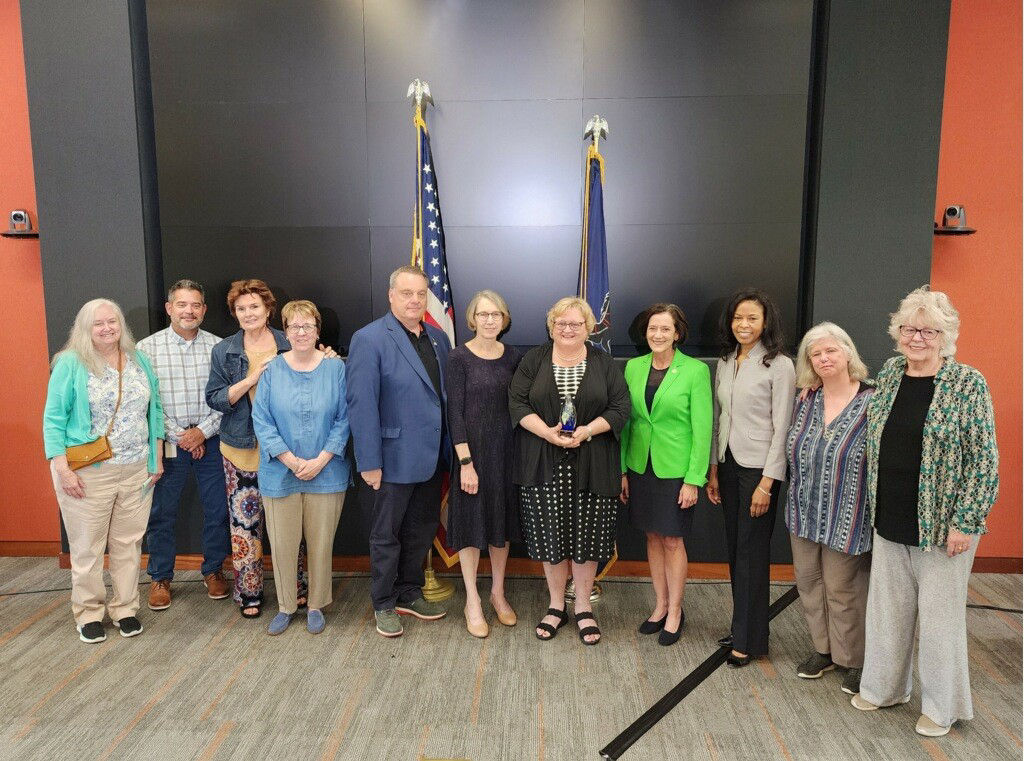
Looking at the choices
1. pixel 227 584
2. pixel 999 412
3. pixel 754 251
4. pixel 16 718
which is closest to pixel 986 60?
pixel 754 251

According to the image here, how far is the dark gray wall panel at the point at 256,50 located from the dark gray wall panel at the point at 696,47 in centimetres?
139

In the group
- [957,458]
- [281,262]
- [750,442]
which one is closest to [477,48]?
[281,262]

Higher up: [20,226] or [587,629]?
[20,226]

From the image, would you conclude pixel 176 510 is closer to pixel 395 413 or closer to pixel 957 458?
pixel 395 413

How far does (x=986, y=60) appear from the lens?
147 inches

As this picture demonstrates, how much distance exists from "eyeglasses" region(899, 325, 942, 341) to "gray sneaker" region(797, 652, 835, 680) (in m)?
1.43

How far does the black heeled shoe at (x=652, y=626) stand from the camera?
320 centimetres

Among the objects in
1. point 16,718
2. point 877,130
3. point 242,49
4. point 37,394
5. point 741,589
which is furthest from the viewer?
point 37,394

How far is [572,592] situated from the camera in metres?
3.52

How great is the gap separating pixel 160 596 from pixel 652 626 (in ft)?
8.43

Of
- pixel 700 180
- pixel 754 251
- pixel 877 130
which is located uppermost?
pixel 877 130

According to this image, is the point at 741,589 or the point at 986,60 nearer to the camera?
the point at 741,589

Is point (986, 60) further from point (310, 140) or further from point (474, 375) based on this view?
point (310, 140)

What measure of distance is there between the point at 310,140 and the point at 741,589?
3.32 meters
